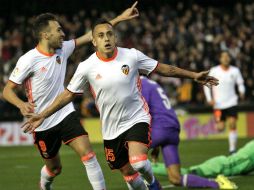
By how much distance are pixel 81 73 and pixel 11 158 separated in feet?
30.7

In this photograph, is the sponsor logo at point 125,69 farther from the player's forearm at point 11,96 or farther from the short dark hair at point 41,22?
the short dark hair at point 41,22

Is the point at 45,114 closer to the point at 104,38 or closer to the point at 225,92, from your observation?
the point at 104,38

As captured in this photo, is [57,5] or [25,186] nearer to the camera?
[25,186]

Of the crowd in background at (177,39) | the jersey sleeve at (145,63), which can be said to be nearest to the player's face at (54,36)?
the jersey sleeve at (145,63)

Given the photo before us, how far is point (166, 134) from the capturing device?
10492 mm

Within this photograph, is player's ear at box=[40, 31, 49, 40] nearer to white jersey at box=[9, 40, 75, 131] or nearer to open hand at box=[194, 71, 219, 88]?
white jersey at box=[9, 40, 75, 131]

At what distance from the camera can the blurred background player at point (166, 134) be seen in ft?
34.2

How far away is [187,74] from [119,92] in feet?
2.65

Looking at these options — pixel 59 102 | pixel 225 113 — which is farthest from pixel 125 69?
pixel 225 113

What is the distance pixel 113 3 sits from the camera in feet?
101

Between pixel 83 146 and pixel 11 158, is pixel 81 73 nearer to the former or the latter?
pixel 83 146

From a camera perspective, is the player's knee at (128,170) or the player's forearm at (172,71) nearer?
the player's forearm at (172,71)

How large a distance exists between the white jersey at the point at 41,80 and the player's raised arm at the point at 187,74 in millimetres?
1671

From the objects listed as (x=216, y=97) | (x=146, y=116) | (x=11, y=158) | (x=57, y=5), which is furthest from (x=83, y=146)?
(x=57, y=5)
